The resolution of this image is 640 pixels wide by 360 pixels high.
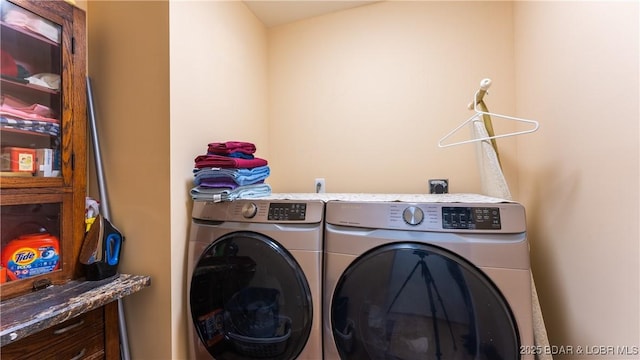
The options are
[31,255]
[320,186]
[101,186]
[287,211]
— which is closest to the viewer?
[31,255]

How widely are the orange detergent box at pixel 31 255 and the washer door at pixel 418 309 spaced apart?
3.50 ft

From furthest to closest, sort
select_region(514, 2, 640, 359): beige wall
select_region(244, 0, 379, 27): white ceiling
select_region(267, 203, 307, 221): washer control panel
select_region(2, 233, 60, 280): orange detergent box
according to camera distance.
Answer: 1. select_region(244, 0, 379, 27): white ceiling
2. select_region(267, 203, 307, 221): washer control panel
3. select_region(2, 233, 60, 280): orange detergent box
4. select_region(514, 2, 640, 359): beige wall

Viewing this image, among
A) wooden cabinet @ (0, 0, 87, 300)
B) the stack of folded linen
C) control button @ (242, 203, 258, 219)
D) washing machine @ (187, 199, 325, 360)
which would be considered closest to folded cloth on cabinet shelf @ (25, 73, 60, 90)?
wooden cabinet @ (0, 0, 87, 300)

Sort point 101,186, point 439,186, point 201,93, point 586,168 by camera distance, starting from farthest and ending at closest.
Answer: point 439,186
point 201,93
point 101,186
point 586,168

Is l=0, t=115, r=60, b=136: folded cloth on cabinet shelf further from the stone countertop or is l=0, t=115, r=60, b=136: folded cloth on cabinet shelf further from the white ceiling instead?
the white ceiling

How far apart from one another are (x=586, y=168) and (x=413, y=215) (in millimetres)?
554

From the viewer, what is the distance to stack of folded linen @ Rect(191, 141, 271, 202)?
3.68 feet

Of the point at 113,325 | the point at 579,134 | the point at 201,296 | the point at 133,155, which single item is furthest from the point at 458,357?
the point at 133,155

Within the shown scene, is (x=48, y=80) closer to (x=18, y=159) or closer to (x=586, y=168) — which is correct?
(x=18, y=159)

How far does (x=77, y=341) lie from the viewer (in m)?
0.90

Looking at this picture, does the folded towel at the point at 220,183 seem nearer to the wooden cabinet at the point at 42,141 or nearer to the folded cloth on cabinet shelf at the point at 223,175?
the folded cloth on cabinet shelf at the point at 223,175

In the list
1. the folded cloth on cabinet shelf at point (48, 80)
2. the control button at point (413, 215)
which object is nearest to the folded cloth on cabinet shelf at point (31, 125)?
the folded cloth on cabinet shelf at point (48, 80)

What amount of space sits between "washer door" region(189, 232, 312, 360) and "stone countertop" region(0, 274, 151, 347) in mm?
259

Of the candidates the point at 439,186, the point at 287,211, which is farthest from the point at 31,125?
the point at 439,186
